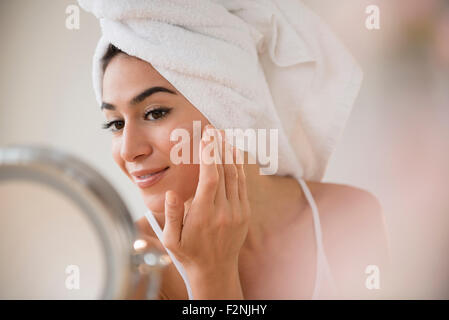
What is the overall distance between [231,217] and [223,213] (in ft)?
0.05

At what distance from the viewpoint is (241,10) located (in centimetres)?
59

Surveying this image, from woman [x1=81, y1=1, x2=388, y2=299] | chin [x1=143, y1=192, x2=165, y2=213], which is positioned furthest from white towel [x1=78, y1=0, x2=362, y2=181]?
chin [x1=143, y1=192, x2=165, y2=213]

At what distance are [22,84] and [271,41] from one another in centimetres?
36

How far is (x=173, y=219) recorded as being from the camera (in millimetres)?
472

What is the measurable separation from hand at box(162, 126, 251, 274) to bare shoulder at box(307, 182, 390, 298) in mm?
179

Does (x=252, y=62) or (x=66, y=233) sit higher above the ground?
(x=252, y=62)

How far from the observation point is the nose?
522 millimetres

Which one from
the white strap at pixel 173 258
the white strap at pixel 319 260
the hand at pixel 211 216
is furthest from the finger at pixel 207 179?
the white strap at pixel 319 260

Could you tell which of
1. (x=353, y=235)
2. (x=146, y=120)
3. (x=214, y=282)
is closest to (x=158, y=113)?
(x=146, y=120)

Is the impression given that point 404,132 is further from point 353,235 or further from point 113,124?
point 113,124

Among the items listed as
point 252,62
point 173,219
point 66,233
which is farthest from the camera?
point 252,62

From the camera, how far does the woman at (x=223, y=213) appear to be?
0.49m

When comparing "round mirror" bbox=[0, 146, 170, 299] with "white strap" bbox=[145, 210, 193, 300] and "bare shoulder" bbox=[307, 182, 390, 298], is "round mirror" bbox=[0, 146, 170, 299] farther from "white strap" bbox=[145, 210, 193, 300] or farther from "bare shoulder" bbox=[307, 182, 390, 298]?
"bare shoulder" bbox=[307, 182, 390, 298]
